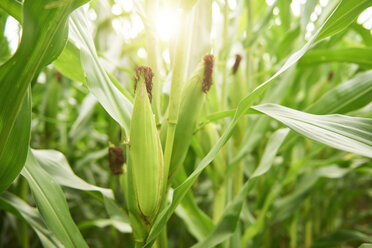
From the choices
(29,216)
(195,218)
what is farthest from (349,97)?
(29,216)

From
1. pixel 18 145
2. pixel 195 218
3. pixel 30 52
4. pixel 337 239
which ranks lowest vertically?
pixel 337 239

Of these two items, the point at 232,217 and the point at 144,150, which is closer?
the point at 144,150

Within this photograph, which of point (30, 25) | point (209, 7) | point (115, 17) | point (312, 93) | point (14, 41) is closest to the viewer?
point (30, 25)

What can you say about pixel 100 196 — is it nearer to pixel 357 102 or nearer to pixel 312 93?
pixel 357 102

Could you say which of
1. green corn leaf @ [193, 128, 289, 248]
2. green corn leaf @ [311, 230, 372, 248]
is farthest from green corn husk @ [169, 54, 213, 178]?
green corn leaf @ [311, 230, 372, 248]

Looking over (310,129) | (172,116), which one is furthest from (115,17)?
(310,129)

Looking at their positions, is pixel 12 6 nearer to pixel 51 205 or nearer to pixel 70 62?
pixel 70 62

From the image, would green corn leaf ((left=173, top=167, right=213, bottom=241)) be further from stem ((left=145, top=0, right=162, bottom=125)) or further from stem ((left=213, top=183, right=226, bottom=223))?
stem ((left=145, top=0, right=162, bottom=125))
